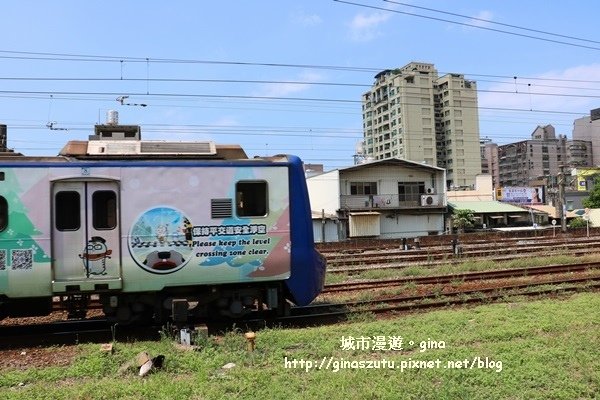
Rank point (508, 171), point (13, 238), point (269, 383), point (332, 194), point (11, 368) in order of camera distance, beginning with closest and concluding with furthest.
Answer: point (269, 383), point (11, 368), point (13, 238), point (332, 194), point (508, 171)

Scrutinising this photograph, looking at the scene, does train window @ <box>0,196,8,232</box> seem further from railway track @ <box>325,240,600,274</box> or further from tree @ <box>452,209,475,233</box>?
tree @ <box>452,209,475,233</box>

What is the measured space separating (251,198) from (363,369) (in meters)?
3.69

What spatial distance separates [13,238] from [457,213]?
42.5 meters

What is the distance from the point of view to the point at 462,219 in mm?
44938

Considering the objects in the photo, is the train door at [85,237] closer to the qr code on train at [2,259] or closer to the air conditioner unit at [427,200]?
the qr code on train at [2,259]

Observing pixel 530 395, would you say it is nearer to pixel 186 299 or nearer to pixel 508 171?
pixel 186 299

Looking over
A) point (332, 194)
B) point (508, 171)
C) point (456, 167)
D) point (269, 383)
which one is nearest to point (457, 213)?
point (332, 194)

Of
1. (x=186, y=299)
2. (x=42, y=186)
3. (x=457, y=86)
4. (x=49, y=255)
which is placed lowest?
(x=186, y=299)

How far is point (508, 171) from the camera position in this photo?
130 metres

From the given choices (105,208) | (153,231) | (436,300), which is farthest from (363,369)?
(436,300)

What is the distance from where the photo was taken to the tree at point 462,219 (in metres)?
44.5

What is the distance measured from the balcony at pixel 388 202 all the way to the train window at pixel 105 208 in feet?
118

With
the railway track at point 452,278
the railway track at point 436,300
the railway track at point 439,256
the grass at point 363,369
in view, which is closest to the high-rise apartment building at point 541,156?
the railway track at point 439,256

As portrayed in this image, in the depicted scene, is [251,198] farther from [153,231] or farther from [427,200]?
[427,200]
